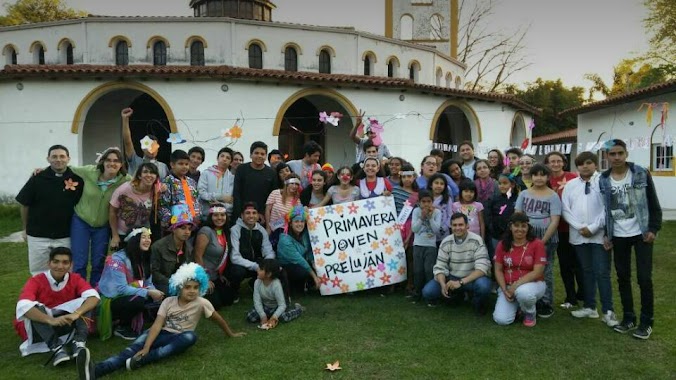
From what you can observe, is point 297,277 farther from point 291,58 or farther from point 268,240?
point 291,58

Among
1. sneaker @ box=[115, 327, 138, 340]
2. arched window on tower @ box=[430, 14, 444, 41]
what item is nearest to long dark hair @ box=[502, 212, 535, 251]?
sneaker @ box=[115, 327, 138, 340]

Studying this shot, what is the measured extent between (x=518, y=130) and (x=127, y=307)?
80.8 feet

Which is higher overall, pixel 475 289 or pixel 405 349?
pixel 475 289

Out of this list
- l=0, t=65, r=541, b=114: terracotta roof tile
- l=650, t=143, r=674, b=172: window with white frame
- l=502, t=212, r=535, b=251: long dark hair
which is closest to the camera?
l=502, t=212, r=535, b=251: long dark hair

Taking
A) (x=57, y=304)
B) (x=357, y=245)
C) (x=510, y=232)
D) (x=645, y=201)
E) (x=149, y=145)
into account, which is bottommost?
(x=57, y=304)

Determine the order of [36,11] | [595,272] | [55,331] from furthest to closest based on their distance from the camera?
[36,11], [595,272], [55,331]

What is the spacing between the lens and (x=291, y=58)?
22.3 meters

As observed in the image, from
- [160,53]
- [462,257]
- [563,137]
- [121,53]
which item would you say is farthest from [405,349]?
[563,137]

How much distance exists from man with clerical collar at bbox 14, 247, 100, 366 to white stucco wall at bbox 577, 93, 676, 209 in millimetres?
20046

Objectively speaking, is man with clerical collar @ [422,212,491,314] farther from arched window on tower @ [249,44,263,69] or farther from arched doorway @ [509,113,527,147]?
arched doorway @ [509,113,527,147]

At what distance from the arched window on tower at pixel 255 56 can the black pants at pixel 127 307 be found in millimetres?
17550

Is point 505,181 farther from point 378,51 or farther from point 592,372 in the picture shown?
point 378,51

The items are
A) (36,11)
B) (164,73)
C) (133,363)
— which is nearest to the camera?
(133,363)

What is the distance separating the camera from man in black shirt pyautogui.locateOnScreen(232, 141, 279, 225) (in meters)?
6.87
